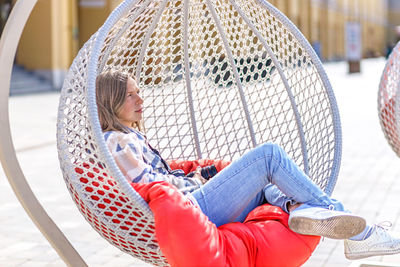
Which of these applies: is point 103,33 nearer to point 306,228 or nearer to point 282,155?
point 282,155

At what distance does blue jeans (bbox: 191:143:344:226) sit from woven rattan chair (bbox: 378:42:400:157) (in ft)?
6.46

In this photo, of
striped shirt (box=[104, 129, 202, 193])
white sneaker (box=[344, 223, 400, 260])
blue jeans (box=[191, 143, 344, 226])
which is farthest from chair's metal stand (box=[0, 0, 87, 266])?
white sneaker (box=[344, 223, 400, 260])

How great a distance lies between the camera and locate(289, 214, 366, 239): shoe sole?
2.37 m

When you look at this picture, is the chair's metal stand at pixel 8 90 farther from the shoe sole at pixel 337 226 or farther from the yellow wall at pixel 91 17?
the yellow wall at pixel 91 17

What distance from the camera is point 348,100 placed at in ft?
44.8

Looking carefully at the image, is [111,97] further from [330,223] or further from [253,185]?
[330,223]

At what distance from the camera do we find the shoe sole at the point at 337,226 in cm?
237

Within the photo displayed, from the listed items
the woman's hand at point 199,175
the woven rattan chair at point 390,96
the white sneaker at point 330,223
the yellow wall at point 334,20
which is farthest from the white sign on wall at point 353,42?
the white sneaker at point 330,223

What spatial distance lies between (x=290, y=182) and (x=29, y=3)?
1.21 metres

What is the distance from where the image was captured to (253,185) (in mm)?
2629

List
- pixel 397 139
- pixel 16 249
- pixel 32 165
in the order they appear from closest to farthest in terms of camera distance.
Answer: pixel 16 249
pixel 397 139
pixel 32 165

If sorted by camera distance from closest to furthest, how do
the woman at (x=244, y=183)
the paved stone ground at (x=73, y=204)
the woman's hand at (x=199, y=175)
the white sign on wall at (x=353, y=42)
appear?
the woman at (x=244, y=183) → the woman's hand at (x=199, y=175) → the paved stone ground at (x=73, y=204) → the white sign on wall at (x=353, y=42)

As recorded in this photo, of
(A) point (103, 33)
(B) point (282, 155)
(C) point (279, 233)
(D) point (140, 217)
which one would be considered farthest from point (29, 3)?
(C) point (279, 233)

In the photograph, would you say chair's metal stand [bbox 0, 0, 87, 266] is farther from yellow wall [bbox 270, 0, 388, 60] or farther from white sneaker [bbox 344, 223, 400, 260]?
yellow wall [bbox 270, 0, 388, 60]
